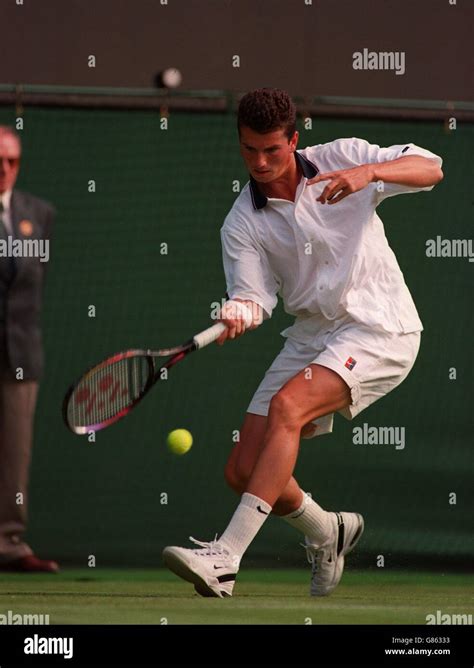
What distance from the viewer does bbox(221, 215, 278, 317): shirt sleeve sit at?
4801 millimetres

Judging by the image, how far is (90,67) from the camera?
5902mm

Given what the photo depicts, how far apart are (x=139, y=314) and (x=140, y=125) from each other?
2.44ft

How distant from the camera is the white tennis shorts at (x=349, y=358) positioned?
4.73 meters

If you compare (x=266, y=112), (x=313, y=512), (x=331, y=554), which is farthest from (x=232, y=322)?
(x=331, y=554)

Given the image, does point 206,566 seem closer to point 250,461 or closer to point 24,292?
point 250,461

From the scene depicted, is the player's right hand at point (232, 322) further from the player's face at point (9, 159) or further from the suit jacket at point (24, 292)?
the player's face at point (9, 159)

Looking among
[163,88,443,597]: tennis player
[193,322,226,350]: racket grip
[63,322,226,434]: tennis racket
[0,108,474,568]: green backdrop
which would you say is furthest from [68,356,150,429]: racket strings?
[0,108,474,568]: green backdrop

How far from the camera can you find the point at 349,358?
472cm

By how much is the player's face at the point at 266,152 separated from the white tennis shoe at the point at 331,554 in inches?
51.7

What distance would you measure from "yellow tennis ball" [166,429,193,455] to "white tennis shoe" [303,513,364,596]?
0.79 m

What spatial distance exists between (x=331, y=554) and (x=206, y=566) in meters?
1.04

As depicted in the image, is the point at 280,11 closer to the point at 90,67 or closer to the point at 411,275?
the point at 90,67
